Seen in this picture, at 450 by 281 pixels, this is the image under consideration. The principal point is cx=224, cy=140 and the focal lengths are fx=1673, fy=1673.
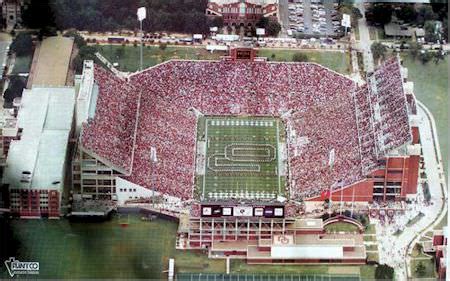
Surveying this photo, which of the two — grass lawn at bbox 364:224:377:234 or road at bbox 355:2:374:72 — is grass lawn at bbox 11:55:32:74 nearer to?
road at bbox 355:2:374:72

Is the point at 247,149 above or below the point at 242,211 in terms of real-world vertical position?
above

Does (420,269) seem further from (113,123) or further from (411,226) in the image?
(113,123)

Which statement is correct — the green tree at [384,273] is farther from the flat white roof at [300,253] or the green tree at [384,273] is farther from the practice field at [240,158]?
the practice field at [240,158]

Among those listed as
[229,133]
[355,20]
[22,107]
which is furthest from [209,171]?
[355,20]

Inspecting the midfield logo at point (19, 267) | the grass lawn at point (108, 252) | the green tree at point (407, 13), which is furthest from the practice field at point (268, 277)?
the green tree at point (407, 13)

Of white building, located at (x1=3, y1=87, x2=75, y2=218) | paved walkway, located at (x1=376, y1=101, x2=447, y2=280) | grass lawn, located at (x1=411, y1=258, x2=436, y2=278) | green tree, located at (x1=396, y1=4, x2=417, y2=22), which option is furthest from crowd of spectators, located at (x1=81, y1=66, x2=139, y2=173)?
green tree, located at (x1=396, y1=4, x2=417, y2=22)

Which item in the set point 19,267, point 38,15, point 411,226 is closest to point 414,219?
point 411,226
